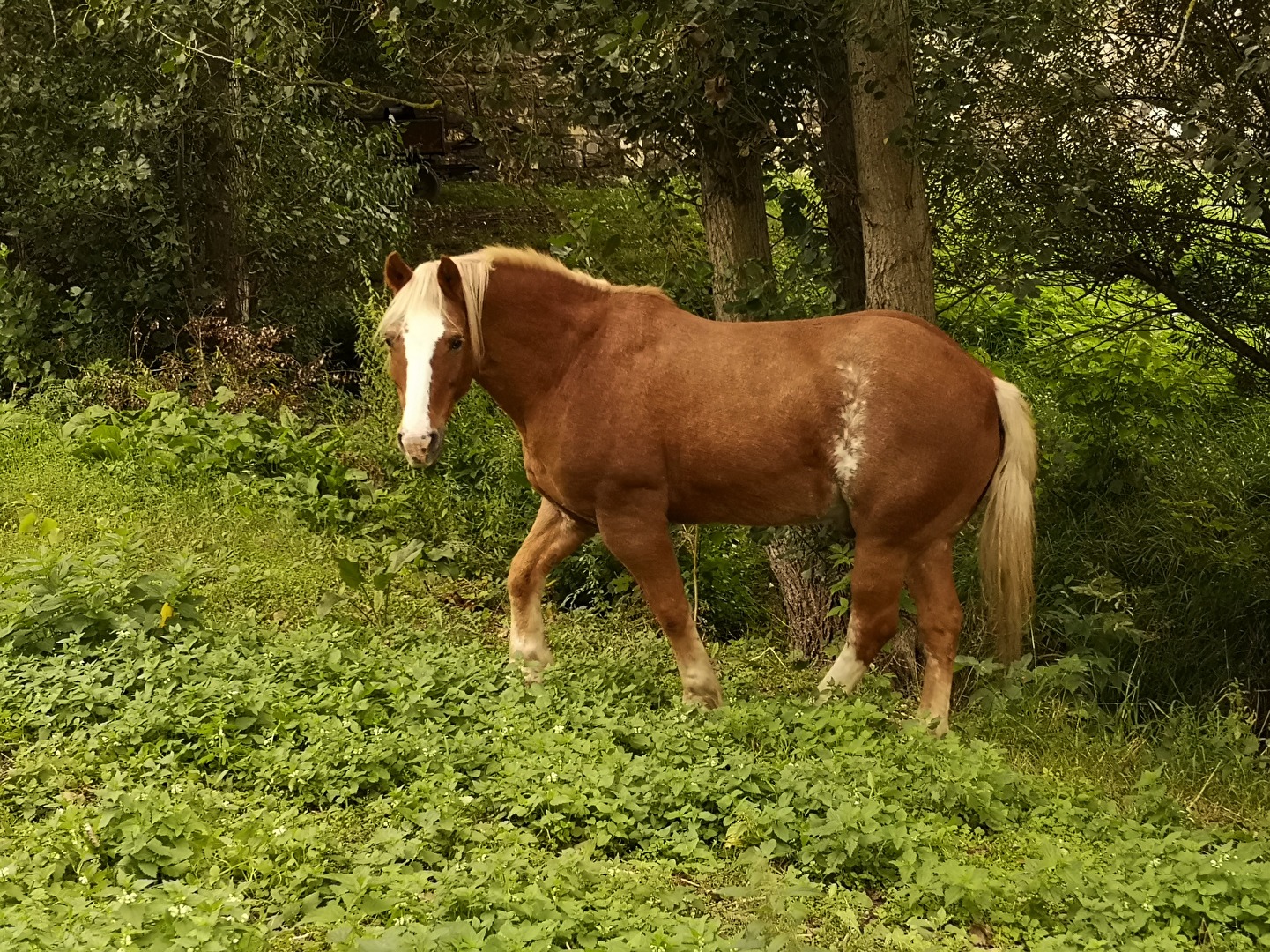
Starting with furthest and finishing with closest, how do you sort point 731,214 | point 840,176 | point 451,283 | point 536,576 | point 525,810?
point 731,214 < point 840,176 < point 536,576 < point 451,283 < point 525,810

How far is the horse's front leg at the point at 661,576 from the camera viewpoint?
210 inches

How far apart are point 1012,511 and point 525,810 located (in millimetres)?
2609

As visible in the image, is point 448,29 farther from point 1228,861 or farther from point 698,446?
point 1228,861

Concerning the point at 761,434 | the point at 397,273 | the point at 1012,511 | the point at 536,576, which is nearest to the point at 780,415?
the point at 761,434

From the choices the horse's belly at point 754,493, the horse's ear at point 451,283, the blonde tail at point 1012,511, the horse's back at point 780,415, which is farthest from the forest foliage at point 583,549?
the horse's ear at point 451,283

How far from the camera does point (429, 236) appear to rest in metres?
13.4

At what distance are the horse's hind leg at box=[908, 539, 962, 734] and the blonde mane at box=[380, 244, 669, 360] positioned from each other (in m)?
1.77

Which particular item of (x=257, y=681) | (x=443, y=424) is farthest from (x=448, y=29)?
(x=257, y=681)

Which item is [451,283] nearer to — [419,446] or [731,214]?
[419,446]

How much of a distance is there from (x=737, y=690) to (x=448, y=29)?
4031mm

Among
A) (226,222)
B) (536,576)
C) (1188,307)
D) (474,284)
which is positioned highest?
(226,222)

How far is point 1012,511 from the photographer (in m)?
5.37

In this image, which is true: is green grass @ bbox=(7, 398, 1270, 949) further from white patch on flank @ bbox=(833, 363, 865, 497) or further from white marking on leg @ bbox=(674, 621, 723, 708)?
white patch on flank @ bbox=(833, 363, 865, 497)

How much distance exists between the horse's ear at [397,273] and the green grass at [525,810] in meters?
1.58
